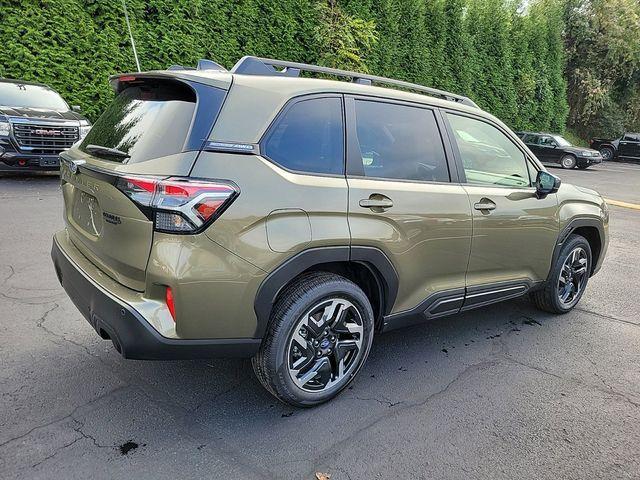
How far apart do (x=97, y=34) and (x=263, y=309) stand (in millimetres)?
11228

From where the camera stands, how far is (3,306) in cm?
377

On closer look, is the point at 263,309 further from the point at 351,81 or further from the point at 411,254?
the point at 351,81

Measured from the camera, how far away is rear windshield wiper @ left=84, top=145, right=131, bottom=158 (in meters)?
2.53

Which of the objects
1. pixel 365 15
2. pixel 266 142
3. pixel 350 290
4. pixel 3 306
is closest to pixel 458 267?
pixel 350 290

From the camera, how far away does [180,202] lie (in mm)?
2211

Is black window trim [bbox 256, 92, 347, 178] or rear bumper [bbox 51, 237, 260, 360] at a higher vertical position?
black window trim [bbox 256, 92, 347, 178]

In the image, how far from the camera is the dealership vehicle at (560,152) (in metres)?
21.2

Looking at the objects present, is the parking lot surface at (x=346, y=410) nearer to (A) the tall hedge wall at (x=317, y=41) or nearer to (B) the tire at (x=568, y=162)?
(A) the tall hedge wall at (x=317, y=41)

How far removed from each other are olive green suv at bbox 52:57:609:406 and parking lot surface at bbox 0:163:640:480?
325mm

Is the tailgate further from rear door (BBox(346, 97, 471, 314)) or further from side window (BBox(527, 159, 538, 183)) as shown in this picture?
side window (BBox(527, 159, 538, 183))

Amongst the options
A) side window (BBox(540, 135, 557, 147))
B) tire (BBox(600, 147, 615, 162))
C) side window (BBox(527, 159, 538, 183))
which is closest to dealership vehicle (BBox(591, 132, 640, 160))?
tire (BBox(600, 147, 615, 162))

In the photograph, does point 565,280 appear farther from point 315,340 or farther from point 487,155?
point 315,340

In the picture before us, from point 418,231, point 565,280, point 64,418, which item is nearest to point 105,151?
point 64,418

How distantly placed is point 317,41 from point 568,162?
12913 mm
